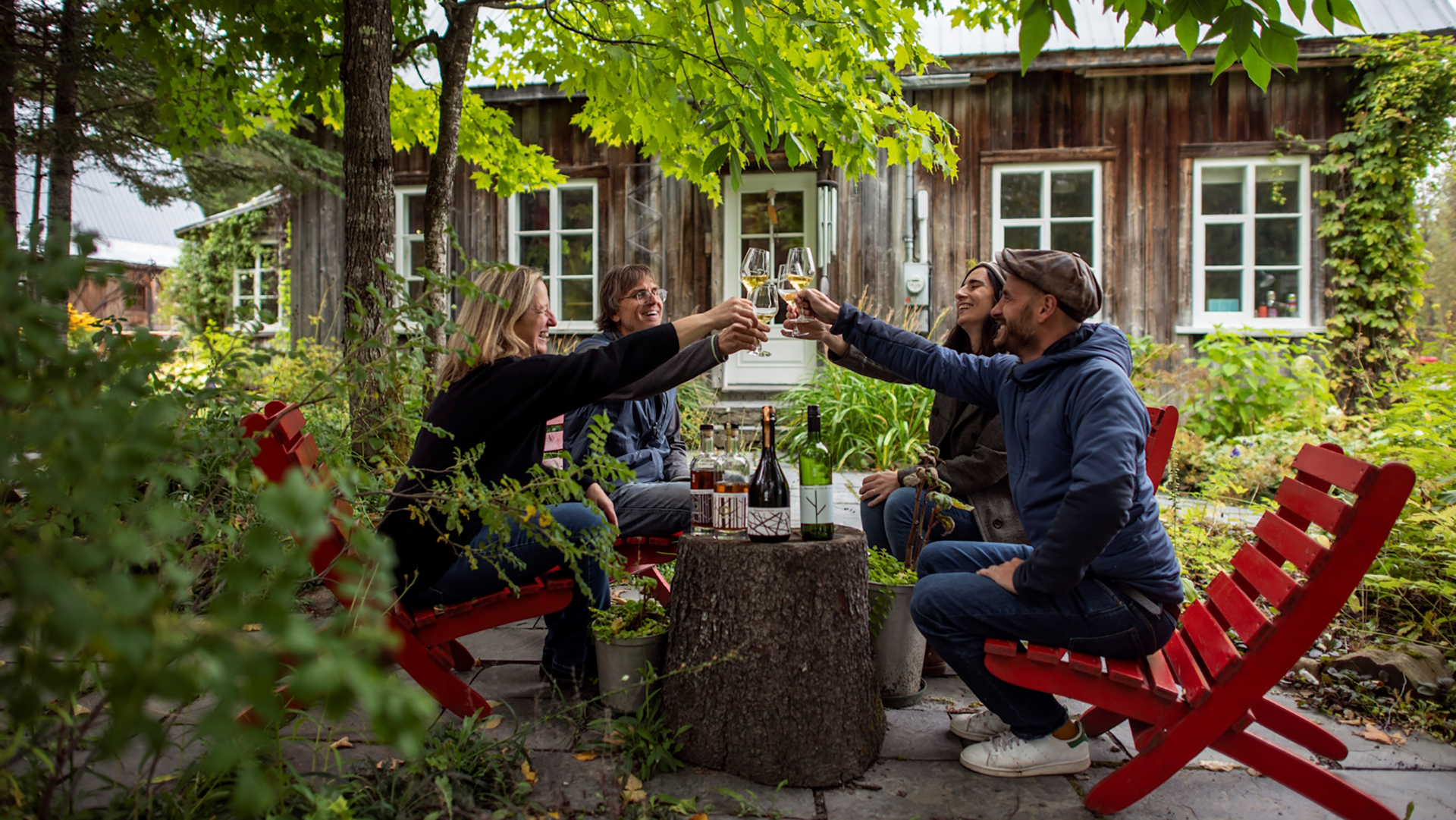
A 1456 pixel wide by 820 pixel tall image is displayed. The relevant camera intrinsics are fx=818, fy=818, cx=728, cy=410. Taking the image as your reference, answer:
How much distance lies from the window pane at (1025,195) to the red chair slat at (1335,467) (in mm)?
7025

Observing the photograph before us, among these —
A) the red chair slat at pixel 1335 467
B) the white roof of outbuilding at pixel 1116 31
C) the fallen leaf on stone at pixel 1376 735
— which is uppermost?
the white roof of outbuilding at pixel 1116 31

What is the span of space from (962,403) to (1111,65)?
6.91 metres

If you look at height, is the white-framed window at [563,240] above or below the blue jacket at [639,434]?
above

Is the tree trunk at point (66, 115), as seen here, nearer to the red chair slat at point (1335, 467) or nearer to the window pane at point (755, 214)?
the window pane at point (755, 214)

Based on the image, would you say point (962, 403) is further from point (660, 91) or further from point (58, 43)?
point (58, 43)

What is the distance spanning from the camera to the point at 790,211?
897 cm

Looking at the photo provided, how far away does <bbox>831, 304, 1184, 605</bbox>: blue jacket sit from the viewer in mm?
1918

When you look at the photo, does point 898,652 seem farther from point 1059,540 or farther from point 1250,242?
point 1250,242

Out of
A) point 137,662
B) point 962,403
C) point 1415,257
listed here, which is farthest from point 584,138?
point 137,662

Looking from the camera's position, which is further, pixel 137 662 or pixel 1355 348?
pixel 1355 348

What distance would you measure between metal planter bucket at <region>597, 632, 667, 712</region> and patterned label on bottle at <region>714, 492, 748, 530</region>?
400mm

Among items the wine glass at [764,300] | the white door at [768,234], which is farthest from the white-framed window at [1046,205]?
the wine glass at [764,300]

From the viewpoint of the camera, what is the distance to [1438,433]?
3.59 meters

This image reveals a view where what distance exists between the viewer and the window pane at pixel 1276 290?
28.1 ft
